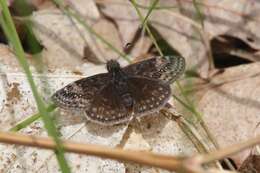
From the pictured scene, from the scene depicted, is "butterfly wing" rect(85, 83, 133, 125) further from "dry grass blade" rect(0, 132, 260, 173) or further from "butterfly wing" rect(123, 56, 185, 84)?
"dry grass blade" rect(0, 132, 260, 173)

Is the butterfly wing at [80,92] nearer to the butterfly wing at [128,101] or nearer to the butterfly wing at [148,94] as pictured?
the butterfly wing at [128,101]

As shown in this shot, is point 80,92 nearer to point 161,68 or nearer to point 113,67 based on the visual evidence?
point 113,67

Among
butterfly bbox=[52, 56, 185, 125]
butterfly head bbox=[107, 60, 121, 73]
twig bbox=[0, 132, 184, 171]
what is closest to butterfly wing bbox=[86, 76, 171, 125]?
butterfly bbox=[52, 56, 185, 125]

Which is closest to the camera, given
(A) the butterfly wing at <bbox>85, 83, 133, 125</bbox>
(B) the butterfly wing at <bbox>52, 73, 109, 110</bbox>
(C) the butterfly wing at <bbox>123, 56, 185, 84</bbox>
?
(A) the butterfly wing at <bbox>85, 83, 133, 125</bbox>

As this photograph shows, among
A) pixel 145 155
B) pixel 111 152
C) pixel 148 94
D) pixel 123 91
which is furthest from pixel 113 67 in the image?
pixel 145 155

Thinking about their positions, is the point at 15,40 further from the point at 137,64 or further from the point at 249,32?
the point at 249,32

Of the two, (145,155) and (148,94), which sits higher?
(145,155)

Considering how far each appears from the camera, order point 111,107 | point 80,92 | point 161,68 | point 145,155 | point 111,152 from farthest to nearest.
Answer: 1. point 161,68
2. point 80,92
3. point 111,107
4. point 111,152
5. point 145,155
